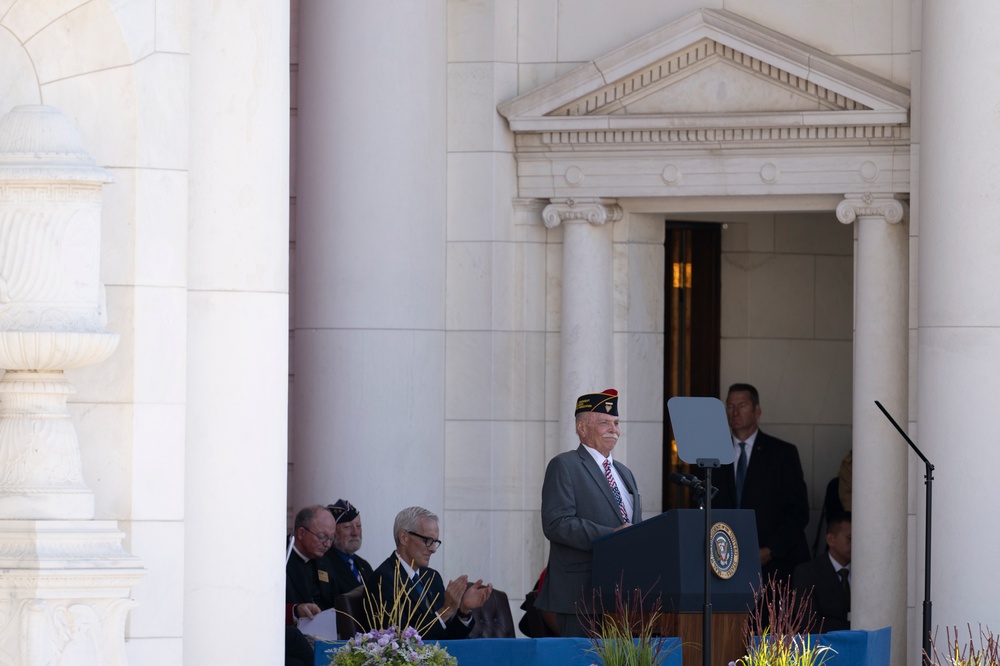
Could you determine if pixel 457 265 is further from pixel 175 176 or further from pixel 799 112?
pixel 175 176

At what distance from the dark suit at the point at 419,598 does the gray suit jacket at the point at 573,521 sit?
1.44ft

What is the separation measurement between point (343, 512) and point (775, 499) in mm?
3054

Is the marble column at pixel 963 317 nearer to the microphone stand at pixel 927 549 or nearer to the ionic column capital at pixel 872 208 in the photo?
the microphone stand at pixel 927 549

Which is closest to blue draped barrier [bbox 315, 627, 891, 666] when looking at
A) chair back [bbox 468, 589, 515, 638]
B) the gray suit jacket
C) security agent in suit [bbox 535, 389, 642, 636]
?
security agent in suit [bbox 535, 389, 642, 636]

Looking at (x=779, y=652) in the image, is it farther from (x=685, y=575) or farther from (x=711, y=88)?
(x=711, y=88)

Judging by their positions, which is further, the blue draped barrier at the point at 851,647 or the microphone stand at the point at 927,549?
the microphone stand at the point at 927,549

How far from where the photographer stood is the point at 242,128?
757cm

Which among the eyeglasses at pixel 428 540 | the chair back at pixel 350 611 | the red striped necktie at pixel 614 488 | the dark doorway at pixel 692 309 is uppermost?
the dark doorway at pixel 692 309

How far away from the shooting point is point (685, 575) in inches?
336

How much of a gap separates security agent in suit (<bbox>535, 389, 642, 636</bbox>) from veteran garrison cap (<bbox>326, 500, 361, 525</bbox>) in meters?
1.33

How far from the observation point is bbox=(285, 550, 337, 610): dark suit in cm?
970

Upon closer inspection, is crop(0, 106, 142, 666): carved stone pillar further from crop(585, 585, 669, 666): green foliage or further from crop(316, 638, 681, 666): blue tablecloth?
crop(585, 585, 669, 666): green foliage

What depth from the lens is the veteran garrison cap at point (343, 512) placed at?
1032 centimetres

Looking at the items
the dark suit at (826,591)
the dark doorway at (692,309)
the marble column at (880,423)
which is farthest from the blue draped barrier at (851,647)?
the dark doorway at (692,309)
